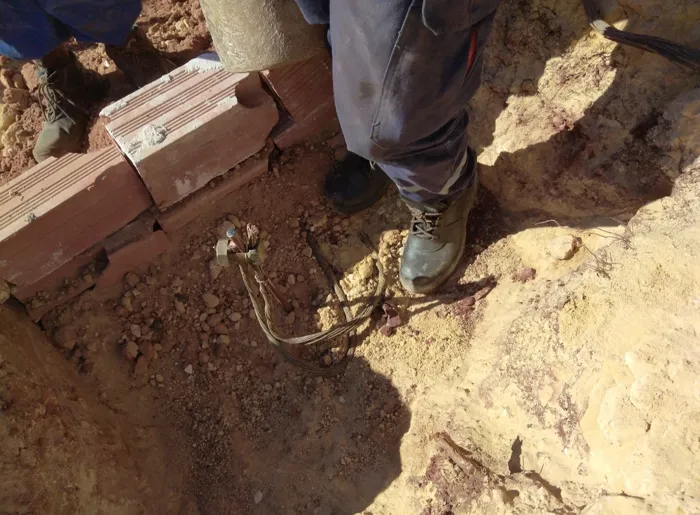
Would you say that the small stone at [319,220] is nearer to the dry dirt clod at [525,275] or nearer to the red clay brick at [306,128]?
the red clay brick at [306,128]

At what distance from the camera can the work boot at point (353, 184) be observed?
257 cm

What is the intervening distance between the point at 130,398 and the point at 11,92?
199cm

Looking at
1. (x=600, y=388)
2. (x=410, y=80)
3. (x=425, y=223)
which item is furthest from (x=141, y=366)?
(x=600, y=388)

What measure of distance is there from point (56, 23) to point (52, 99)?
1.35 feet

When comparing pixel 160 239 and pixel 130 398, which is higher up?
pixel 160 239

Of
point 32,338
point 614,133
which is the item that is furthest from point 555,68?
point 32,338

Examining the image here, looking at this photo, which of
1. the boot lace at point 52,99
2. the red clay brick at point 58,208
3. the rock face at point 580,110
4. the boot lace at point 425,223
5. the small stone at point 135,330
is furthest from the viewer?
the boot lace at point 52,99

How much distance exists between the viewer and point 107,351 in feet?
7.88

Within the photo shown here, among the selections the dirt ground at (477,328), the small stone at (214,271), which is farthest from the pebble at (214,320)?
the small stone at (214,271)

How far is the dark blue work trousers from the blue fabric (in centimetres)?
145

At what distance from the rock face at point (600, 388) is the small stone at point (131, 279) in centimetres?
134

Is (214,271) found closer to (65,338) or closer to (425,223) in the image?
(65,338)

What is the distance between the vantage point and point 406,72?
1542 millimetres

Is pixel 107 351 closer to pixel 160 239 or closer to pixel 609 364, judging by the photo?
pixel 160 239
